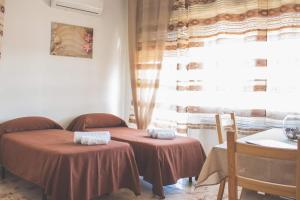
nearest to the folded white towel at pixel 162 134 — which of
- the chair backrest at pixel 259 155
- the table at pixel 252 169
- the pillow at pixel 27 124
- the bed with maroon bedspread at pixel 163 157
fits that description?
the bed with maroon bedspread at pixel 163 157

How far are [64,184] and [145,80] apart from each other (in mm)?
2331

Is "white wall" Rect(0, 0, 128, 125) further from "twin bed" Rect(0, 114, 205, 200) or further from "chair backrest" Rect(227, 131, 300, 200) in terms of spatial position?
"chair backrest" Rect(227, 131, 300, 200)

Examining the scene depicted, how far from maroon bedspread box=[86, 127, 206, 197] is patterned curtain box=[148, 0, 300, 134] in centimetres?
65

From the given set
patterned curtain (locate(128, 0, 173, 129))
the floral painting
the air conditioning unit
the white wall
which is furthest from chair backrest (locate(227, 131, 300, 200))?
the air conditioning unit

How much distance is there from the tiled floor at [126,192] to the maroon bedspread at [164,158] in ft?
0.49

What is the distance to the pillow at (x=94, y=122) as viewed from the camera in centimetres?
410

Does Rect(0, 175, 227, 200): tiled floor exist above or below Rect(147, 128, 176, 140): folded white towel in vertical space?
below

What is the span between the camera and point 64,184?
2.51 meters

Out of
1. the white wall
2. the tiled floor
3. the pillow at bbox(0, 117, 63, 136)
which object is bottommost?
the tiled floor

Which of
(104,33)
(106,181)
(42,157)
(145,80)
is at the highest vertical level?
(104,33)

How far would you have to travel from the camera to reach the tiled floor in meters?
3.04

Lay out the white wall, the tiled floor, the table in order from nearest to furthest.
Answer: the table → the tiled floor → the white wall

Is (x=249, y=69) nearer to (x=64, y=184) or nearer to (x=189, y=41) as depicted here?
(x=189, y=41)

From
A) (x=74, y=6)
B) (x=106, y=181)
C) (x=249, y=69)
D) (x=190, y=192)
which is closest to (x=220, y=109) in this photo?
(x=249, y=69)
